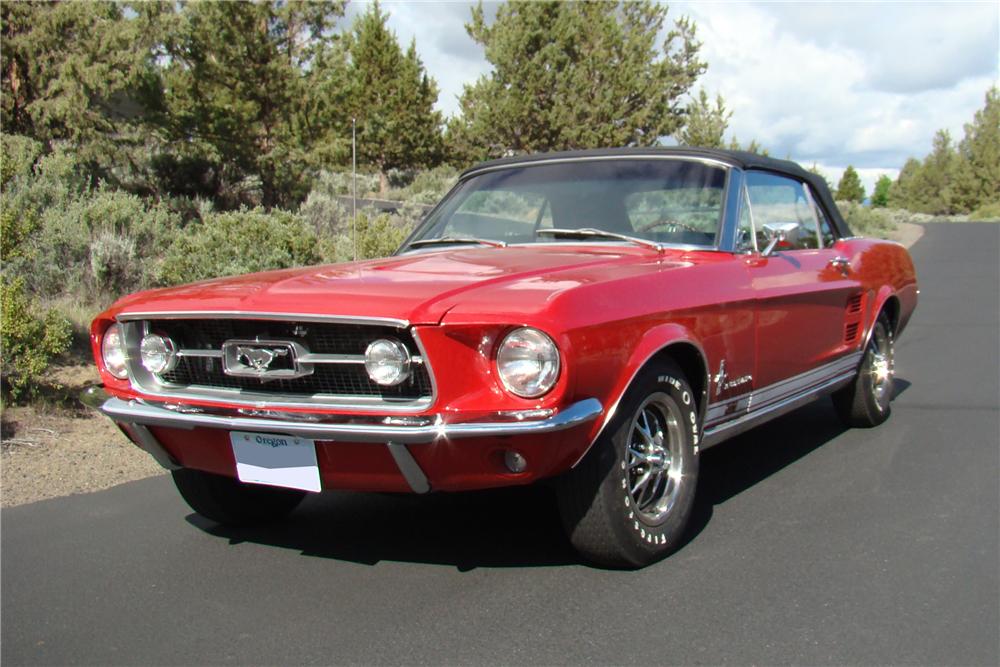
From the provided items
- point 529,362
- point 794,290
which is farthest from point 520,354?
point 794,290

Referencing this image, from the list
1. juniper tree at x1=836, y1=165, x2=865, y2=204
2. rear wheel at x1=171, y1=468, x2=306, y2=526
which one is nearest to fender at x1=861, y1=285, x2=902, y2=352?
rear wheel at x1=171, y1=468, x2=306, y2=526

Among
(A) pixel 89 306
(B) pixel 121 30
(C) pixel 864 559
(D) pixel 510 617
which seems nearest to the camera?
(D) pixel 510 617

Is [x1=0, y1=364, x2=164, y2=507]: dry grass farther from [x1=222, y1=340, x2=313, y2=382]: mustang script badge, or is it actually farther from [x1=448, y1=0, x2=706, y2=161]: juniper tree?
[x1=448, y1=0, x2=706, y2=161]: juniper tree

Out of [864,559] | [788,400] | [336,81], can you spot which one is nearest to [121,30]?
[336,81]

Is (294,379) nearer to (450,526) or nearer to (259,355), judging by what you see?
(259,355)

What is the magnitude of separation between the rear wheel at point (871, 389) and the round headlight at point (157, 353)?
378 centimetres

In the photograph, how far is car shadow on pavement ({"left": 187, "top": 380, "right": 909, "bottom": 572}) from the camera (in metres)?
3.59

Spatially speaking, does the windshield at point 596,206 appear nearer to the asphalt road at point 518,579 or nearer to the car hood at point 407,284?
the car hood at point 407,284

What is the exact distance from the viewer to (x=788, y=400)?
4.55 meters

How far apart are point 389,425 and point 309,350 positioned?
1.44 ft

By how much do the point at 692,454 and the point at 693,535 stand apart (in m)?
0.38

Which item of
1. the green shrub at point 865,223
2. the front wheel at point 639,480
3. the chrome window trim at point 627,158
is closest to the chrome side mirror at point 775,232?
the chrome window trim at point 627,158

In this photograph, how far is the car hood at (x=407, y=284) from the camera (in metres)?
2.96

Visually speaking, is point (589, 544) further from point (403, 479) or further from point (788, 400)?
point (788, 400)
